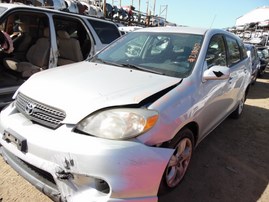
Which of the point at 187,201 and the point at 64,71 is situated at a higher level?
the point at 64,71

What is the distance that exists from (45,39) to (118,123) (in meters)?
3.49

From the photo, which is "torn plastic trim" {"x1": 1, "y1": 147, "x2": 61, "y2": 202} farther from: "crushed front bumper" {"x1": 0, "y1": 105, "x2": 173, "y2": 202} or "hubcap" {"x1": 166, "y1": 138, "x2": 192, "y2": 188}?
"hubcap" {"x1": 166, "y1": 138, "x2": 192, "y2": 188}

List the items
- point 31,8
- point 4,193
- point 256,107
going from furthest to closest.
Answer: point 256,107 < point 31,8 < point 4,193

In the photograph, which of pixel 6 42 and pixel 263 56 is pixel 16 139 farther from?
pixel 263 56

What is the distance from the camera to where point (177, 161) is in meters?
2.79

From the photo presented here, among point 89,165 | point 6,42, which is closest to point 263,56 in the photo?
point 6,42

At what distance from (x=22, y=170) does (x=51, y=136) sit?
46cm

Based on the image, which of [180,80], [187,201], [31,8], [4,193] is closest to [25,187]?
[4,193]

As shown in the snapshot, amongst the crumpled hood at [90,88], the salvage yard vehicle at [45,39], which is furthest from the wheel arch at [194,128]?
the salvage yard vehicle at [45,39]

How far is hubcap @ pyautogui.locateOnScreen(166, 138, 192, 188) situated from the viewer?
2.67m

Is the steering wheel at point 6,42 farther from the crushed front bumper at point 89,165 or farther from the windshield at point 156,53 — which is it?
the crushed front bumper at point 89,165

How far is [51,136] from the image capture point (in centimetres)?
209

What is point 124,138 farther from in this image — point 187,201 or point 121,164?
point 187,201

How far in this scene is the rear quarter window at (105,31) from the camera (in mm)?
5416
